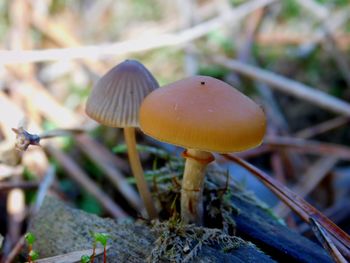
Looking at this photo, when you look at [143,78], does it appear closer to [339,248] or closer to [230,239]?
[230,239]

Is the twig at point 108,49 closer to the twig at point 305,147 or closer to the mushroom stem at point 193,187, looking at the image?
the twig at point 305,147

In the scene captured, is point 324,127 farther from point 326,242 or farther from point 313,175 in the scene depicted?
point 326,242

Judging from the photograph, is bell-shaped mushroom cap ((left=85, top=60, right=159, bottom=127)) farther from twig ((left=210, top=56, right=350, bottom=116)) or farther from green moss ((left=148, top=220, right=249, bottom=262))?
twig ((left=210, top=56, right=350, bottom=116))

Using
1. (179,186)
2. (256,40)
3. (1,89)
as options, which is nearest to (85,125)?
(1,89)

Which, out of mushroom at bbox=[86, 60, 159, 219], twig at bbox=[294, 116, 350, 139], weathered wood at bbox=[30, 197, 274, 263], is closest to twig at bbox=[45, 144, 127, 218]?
weathered wood at bbox=[30, 197, 274, 263]

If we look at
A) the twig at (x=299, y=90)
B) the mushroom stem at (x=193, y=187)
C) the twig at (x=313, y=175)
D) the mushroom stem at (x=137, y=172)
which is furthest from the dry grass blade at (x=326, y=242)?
the twig at (x=299, y=90)

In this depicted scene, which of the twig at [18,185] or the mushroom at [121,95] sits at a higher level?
the mushroom at [121,95]
